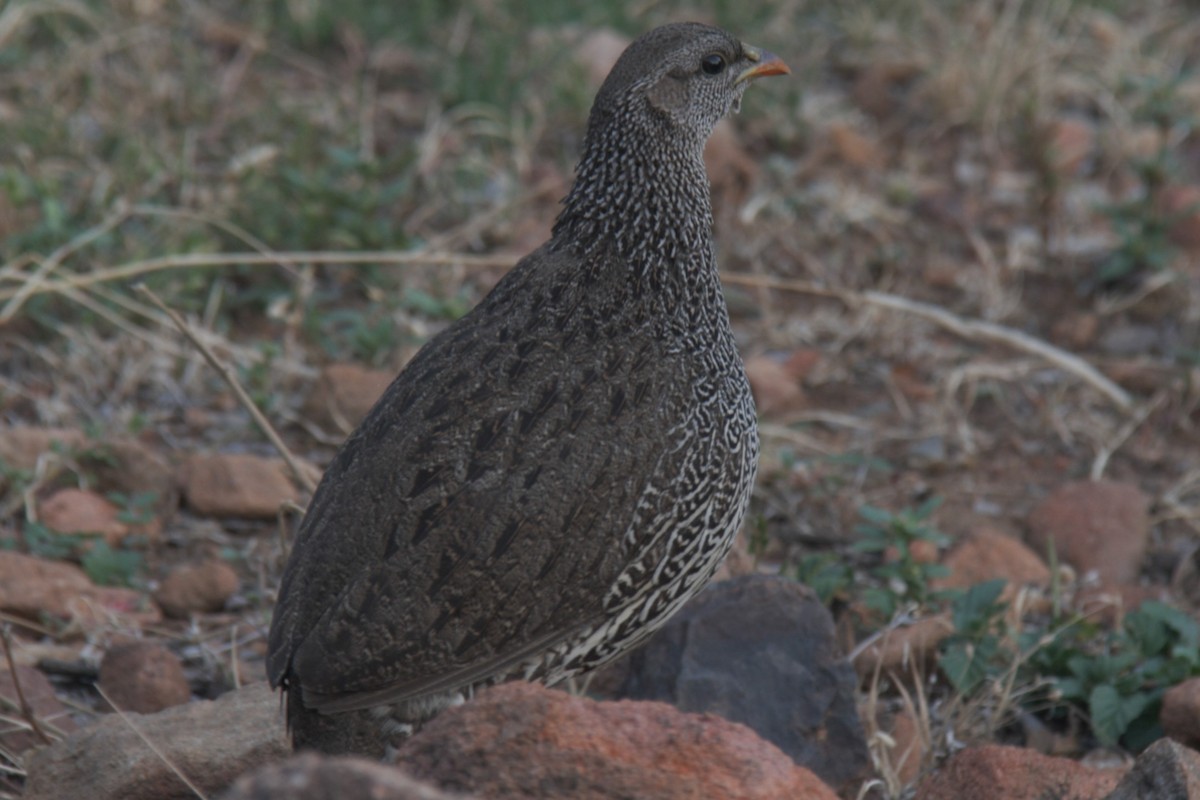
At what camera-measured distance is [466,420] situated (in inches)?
150

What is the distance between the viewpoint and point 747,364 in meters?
6.31

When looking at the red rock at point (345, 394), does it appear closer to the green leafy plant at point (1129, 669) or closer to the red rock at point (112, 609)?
the red rock at point (112, 609)

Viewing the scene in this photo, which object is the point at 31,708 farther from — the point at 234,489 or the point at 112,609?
the point at 234,489

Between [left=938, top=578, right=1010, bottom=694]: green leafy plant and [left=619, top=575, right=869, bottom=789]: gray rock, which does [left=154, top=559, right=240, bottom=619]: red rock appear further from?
[left=938, top=578, right=1010, bottom=694]: green leafy plant

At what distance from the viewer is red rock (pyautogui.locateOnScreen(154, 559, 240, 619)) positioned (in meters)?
4.94

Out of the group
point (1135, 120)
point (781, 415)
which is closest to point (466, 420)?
point (781, 415)

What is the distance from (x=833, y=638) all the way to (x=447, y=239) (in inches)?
106

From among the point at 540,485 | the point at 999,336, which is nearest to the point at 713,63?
the point at 540,485

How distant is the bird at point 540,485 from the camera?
3.64 metres

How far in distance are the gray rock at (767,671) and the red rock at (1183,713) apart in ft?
2.69

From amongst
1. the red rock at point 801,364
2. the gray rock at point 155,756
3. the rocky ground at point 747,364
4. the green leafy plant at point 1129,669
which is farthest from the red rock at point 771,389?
the gray rock at point 155,756

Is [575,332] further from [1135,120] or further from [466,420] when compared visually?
[1135,120]

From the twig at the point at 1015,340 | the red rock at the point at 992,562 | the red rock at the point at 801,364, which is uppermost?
the twig at the point at 1015,340

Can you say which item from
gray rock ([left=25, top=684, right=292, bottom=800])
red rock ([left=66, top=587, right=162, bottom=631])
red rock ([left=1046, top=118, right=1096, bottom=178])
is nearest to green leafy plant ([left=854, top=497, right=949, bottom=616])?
gray rock ([left=25, top=684, right=292, bottom=800])
